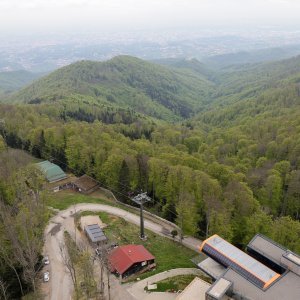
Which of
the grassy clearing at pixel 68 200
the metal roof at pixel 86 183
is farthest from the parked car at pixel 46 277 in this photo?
the metal roof at pixel 86 183

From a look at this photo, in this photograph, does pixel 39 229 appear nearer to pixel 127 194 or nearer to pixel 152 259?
pixel 152 259

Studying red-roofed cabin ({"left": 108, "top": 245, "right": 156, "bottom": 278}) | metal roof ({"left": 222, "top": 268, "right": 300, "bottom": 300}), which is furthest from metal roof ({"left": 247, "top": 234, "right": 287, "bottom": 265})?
red-roofed cabin ({"left": 108, "top": 245, "right": 156, "bottom": 278})

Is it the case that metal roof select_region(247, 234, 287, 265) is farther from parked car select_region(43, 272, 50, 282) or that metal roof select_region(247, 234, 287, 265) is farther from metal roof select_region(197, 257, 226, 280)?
parked car select_region(43, 272, 50, 282)

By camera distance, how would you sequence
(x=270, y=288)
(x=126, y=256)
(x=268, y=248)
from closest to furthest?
(x=270, y=288), (x=268, y=248), (x=126, y=256)

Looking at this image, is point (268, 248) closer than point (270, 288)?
No

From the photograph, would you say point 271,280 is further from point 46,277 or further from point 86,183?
point 86,183

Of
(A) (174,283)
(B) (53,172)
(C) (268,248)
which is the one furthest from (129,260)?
(B) (53,172)
